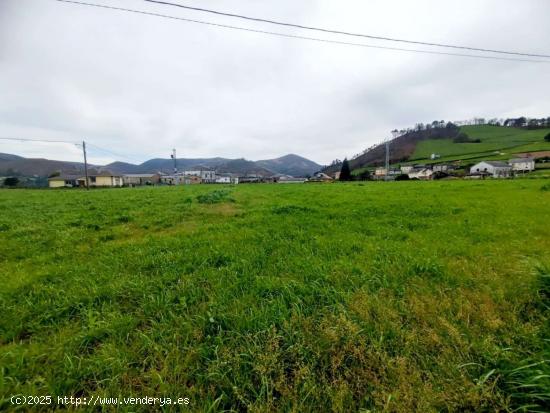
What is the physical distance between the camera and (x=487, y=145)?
322 feet

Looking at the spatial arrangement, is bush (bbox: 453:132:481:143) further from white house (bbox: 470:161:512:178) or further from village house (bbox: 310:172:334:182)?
village house (bbox: 310:172:334:182)

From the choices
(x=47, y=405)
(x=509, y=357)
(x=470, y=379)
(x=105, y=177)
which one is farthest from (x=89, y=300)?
(x=105, y=177)

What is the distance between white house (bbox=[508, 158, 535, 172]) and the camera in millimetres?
65881

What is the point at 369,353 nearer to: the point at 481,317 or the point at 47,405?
the point at 481,317

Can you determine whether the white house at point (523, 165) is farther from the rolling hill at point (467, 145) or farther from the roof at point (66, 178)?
the roof at point (66, 178)

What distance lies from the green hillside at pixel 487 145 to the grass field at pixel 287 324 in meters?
109

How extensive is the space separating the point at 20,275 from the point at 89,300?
2.03 metres

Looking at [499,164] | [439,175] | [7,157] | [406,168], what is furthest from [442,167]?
[7,157]

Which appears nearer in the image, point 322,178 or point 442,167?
point 442,167

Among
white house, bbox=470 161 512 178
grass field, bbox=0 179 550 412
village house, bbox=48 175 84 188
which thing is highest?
white house, bbox=470 161 512 178

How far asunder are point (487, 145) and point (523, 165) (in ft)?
126

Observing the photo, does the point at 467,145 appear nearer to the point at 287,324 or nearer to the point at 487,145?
the point at 487,145

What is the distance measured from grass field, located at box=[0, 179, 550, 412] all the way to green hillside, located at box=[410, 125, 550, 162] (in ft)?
357

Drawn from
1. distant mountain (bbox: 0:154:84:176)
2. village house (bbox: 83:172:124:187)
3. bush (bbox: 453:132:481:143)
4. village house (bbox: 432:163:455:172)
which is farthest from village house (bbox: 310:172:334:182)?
distant mountain (bbox: 0:154:84:176)
